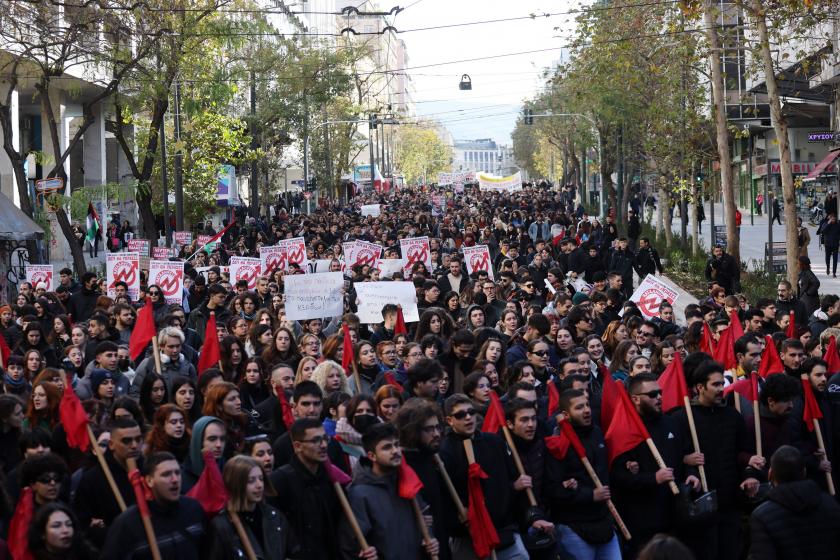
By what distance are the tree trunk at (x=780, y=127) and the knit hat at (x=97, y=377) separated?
44.7ft

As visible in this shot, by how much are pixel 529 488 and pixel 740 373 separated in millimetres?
3399

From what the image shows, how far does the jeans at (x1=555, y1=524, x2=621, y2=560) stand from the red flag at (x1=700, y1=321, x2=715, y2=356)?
425cm

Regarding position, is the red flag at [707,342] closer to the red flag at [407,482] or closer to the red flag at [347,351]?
the red flag at [347,351]

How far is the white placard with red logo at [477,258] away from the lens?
20.9m

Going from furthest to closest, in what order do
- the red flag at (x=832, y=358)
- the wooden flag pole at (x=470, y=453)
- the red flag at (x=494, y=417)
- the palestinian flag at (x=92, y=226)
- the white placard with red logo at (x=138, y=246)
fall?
the palestinian flag at (x=92, y=226) → the white placard with red logo at (x=138, y=246) → the red flag at (x=832, y=358) → the red flag at (x=494, y=417) → the wooden flag pole at (x=470, y=453)

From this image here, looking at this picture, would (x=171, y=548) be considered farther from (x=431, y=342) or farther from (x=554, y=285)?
(x=554, y=285)

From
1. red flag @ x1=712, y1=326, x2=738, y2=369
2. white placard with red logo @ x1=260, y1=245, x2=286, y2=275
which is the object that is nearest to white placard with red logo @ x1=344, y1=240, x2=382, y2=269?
white placard with red logo @ x1=260, y1=245, x2=286, y2=275

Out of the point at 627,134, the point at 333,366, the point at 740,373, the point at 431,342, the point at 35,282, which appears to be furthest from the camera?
the point at 627,134

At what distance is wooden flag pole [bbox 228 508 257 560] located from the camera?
6371 mm

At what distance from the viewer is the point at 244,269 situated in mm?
20312

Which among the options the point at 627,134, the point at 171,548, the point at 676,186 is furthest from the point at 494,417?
the point at 627,134

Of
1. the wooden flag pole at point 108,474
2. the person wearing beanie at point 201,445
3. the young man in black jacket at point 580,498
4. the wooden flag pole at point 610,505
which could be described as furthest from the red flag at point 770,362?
the wooden flag pole at point 108,474

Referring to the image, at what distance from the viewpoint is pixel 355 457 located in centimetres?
766

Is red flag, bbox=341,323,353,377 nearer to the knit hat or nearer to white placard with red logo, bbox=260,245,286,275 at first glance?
the knit hat
